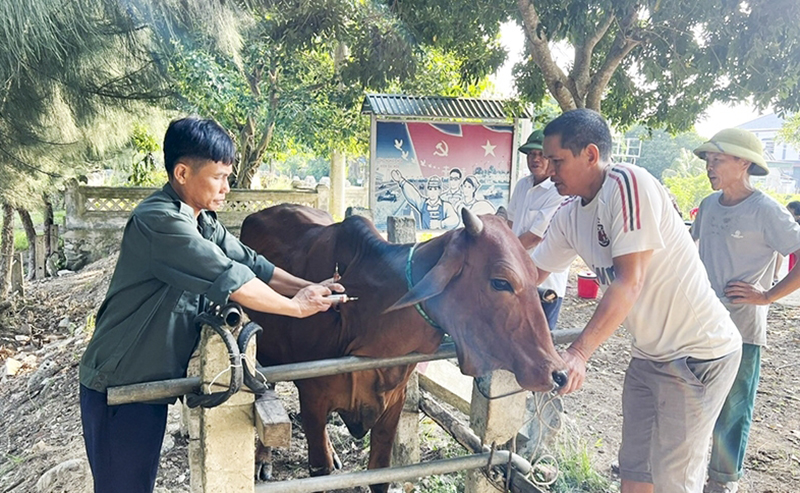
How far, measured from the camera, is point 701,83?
743 cm

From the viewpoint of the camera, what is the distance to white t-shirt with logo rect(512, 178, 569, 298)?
12.5 ft

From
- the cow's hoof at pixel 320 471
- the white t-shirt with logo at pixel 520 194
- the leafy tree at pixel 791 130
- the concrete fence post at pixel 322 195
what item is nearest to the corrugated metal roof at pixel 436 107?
the concrete fence post at pixel 322 195

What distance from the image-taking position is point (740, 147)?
3246 mm

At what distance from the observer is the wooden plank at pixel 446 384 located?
3555mm

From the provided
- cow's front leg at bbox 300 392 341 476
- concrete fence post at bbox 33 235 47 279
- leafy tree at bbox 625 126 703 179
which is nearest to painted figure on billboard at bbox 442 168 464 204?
cow's front leg at bbox 300 392 341 476

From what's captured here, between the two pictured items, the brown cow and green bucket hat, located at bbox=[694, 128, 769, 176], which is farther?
green bucket hat, located at bbox=[694, 128, 769, 176]

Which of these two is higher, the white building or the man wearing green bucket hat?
the white building

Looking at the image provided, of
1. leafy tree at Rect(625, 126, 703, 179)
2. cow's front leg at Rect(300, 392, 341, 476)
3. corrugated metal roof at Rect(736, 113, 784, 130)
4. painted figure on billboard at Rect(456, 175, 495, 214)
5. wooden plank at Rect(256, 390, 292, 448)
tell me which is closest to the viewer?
wooden plank at Rect(256, 390, 292, 448)

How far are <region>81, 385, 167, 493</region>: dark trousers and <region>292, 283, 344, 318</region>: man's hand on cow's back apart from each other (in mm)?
678

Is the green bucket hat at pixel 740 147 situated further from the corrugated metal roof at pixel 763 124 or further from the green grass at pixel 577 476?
the corrugated metal roof at pixel 763 124

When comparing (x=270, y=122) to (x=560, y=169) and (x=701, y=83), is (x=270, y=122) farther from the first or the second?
(x=560, y=169)

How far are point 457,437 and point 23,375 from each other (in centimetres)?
584

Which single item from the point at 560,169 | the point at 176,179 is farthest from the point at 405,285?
the point at 176,179

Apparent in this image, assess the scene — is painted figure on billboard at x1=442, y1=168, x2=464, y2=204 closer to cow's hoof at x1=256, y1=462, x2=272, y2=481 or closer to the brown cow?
the brown cow
